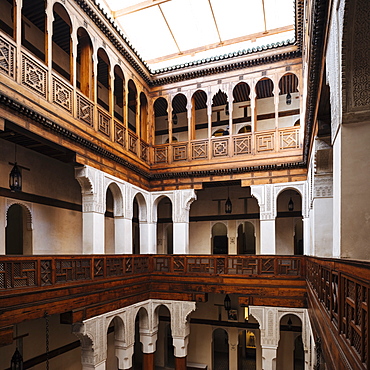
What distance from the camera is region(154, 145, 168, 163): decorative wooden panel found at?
37.7 feet

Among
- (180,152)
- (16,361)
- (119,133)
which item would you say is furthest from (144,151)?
(16,361)

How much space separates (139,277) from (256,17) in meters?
8.92

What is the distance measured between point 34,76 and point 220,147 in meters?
5.93

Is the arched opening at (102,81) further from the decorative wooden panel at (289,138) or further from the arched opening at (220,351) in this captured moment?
the arched opening at (220,351)

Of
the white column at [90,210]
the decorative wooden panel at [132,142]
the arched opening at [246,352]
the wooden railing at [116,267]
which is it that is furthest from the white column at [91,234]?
the arched opening at [246,352]

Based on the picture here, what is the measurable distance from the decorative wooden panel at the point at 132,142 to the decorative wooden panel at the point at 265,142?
146 inches

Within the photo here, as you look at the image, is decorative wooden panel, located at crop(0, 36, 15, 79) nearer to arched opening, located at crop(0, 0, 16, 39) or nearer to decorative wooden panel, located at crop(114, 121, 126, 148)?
arched opening, located at crop(0, 0, 16, 39)

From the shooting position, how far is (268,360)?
895 centimetres

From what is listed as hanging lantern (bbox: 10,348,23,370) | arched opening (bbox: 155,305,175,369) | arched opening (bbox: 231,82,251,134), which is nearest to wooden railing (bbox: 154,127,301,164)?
arched opening (bbox: 231,82,251,134)

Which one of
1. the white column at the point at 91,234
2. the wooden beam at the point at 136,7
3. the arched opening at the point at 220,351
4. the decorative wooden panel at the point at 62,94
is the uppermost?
the wooden beam at the point at 136,7

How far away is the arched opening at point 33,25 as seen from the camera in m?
8.02

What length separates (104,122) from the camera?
8938 millimetres

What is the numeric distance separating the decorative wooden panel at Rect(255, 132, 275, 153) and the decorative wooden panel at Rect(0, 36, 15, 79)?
6878 mm

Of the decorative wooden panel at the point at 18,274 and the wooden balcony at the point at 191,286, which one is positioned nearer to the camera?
the wooden balcony at the point at 191,286
